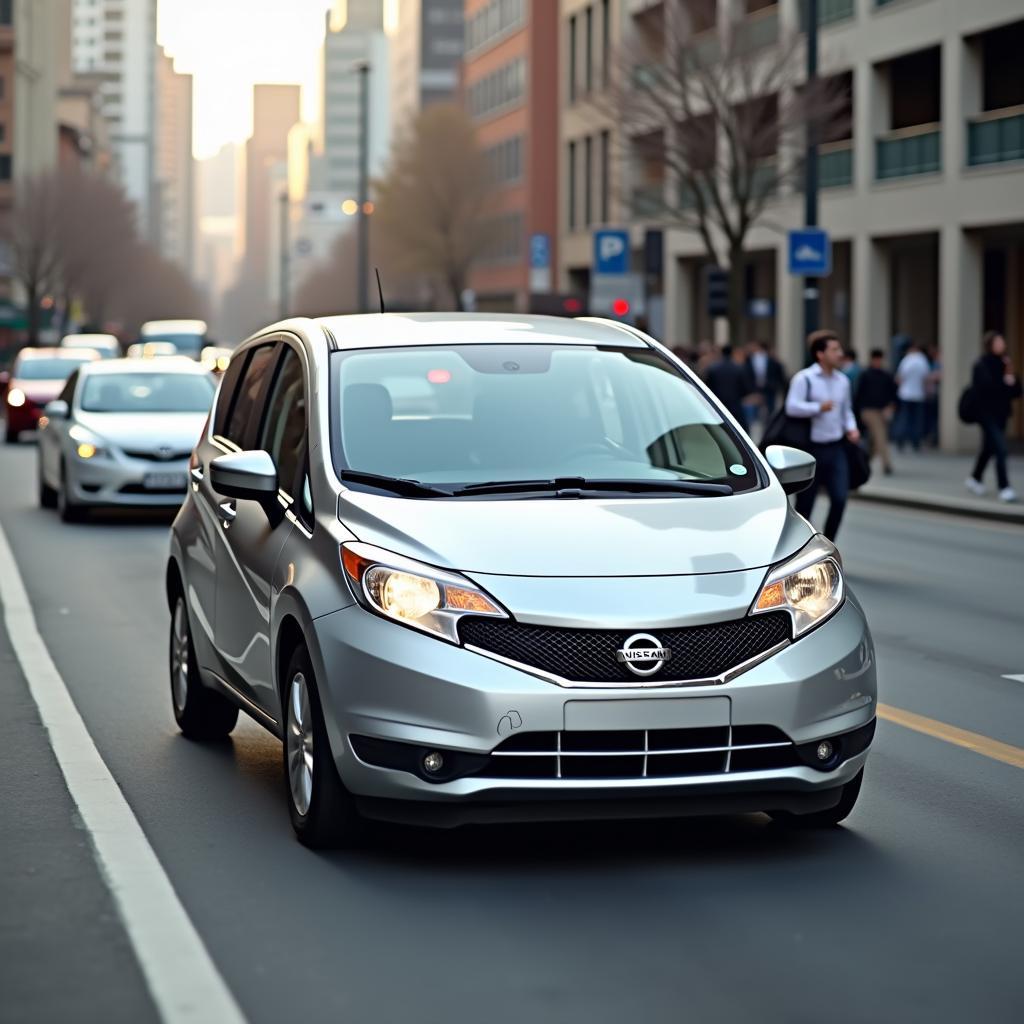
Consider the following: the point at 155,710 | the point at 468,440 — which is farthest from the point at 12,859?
the point at 155,710

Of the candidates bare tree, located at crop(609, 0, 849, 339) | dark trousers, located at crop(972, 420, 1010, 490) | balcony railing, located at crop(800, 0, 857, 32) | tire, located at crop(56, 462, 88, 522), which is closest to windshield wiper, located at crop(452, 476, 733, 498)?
tire, located at crop(56, 462, 88, 522)

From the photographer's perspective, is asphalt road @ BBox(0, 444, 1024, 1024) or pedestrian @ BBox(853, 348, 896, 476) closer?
asphalt road @ BBox(0, 444, 1024, 1024)

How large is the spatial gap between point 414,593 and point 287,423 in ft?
5.16

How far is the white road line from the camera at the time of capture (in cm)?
485

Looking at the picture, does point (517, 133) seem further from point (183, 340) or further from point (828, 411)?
point (828, 411)

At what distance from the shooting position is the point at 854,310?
134 ft

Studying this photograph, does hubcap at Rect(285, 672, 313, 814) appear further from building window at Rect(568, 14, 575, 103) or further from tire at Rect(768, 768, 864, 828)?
building window at Rect(568, 14, 575, 103)

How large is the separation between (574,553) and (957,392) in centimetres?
3119

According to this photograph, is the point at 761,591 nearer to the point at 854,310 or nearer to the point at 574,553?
the point at 574,553

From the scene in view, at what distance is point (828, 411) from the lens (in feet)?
53.3

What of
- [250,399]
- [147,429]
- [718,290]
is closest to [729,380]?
[147,429]

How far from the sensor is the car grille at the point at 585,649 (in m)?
5.97

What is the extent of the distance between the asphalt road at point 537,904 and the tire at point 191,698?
0.28 feet

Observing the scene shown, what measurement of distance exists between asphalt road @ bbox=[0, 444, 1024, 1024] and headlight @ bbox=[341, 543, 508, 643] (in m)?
0.73
